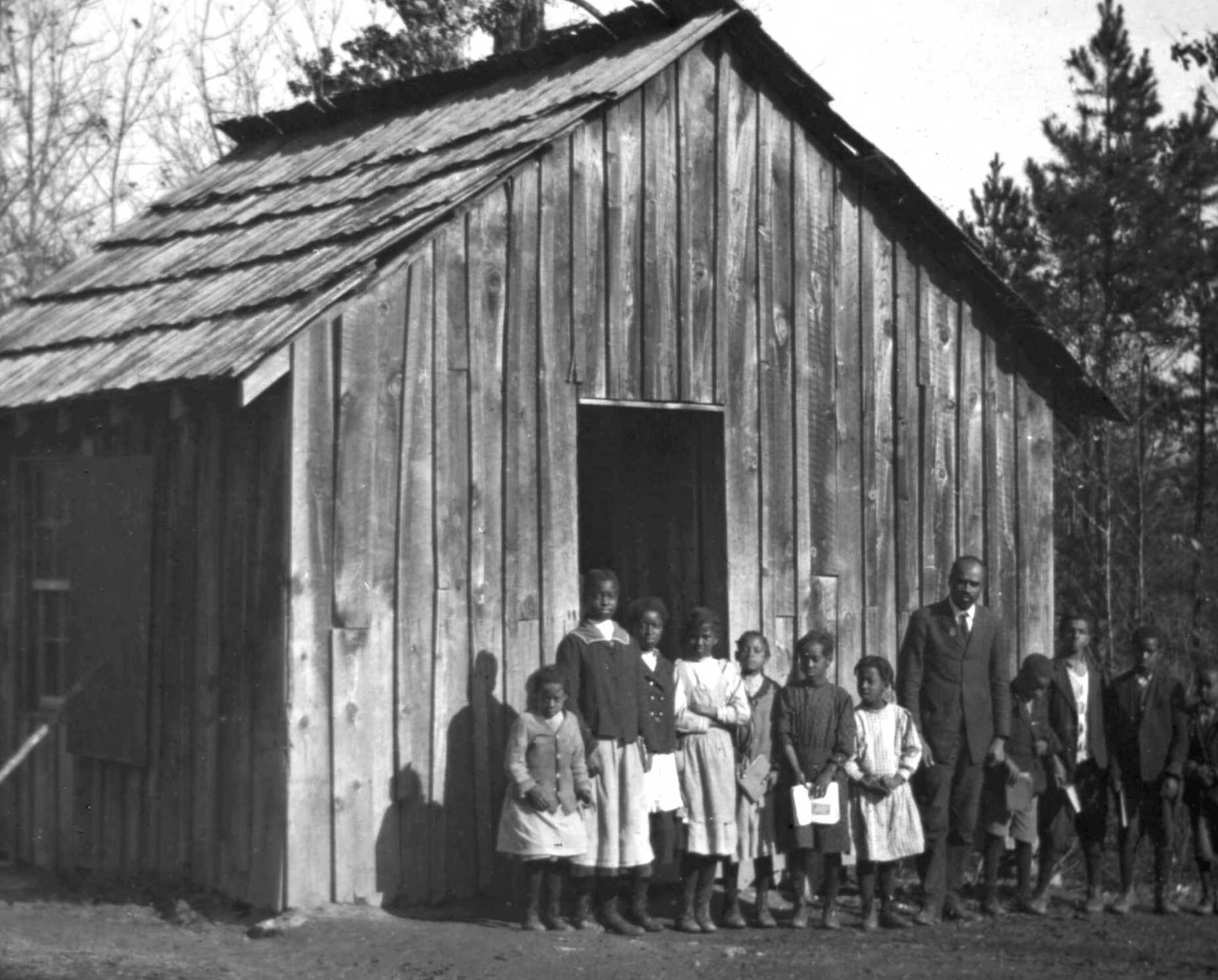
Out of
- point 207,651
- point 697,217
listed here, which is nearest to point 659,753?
point 207,651

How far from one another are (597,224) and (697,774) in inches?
130

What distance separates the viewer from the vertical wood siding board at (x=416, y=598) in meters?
10.6

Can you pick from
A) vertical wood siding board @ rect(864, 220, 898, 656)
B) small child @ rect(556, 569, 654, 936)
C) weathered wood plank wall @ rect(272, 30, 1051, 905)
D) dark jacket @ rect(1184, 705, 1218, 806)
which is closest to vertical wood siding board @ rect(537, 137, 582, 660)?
weathered wood plank wall @ rect(272, 30, 1051, 905)

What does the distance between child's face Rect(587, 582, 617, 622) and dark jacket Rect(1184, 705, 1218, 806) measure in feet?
12.3

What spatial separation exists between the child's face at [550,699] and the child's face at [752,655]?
127cm

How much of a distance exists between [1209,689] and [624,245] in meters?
4.48

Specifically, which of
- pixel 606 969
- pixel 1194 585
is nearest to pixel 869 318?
pixel 606 969

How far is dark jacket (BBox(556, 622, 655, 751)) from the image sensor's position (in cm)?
1055

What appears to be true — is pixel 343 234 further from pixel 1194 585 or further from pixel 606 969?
pixel 1194 585

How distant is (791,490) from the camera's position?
12133mm

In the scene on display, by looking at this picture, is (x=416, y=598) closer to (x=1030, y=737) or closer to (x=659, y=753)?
(x=659, y=753)

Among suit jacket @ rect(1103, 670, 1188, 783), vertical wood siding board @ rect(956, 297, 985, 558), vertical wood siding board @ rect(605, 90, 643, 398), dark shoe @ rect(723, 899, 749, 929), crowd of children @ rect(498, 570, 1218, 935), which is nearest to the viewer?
crowd of children @ rect(498, 570, 1218, 935)

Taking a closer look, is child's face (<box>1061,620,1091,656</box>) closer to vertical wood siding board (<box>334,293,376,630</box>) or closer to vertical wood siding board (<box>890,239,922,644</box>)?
vertical wood siding board (<box>890,239,922,644</box>)

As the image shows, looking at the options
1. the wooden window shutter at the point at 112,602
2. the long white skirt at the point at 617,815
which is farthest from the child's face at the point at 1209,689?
the wooden window shutter at the point at 112,602
